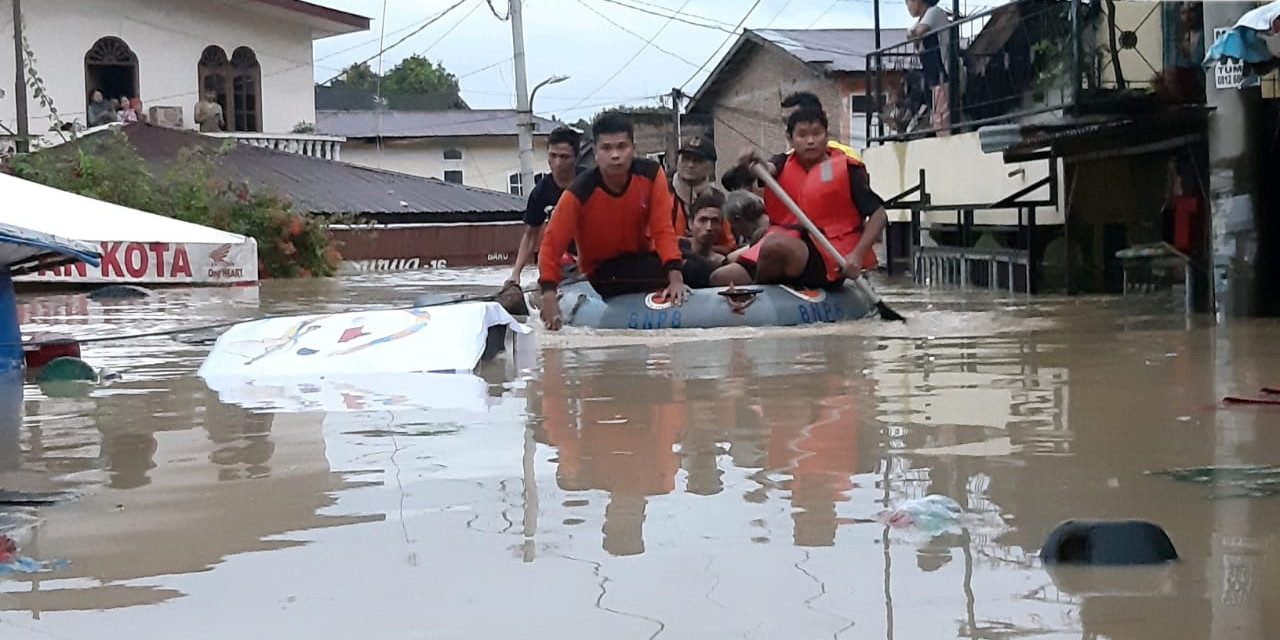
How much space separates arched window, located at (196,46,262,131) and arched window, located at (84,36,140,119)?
5.12ft

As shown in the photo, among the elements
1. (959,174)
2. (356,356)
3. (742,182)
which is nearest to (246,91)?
(959,174)

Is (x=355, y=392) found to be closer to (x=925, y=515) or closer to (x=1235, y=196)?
(x=925, y=515)

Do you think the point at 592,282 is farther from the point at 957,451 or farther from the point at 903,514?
the point at 903,514

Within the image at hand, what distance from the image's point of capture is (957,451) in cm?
609

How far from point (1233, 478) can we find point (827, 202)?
721 centimetres

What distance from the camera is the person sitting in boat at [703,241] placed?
1260 cm

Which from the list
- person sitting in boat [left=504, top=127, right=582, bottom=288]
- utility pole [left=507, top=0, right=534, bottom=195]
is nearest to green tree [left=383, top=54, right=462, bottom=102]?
utility pole [left=507, top=0, right=534, bottom=195]

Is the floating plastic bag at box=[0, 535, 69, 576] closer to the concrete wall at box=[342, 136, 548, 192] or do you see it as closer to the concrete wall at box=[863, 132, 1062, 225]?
the concrete wall at box=[863, 132, 1062, 225]

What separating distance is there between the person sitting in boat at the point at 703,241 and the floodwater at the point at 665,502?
2.77m

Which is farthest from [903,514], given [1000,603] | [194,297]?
[194,297]

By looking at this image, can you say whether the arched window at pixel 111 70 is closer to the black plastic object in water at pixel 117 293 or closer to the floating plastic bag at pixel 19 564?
the black plastic object in water at pixel 117 293

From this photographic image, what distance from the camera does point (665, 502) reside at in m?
5.25

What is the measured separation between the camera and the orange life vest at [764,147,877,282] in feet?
40.7

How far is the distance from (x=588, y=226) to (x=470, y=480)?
6.12 m
